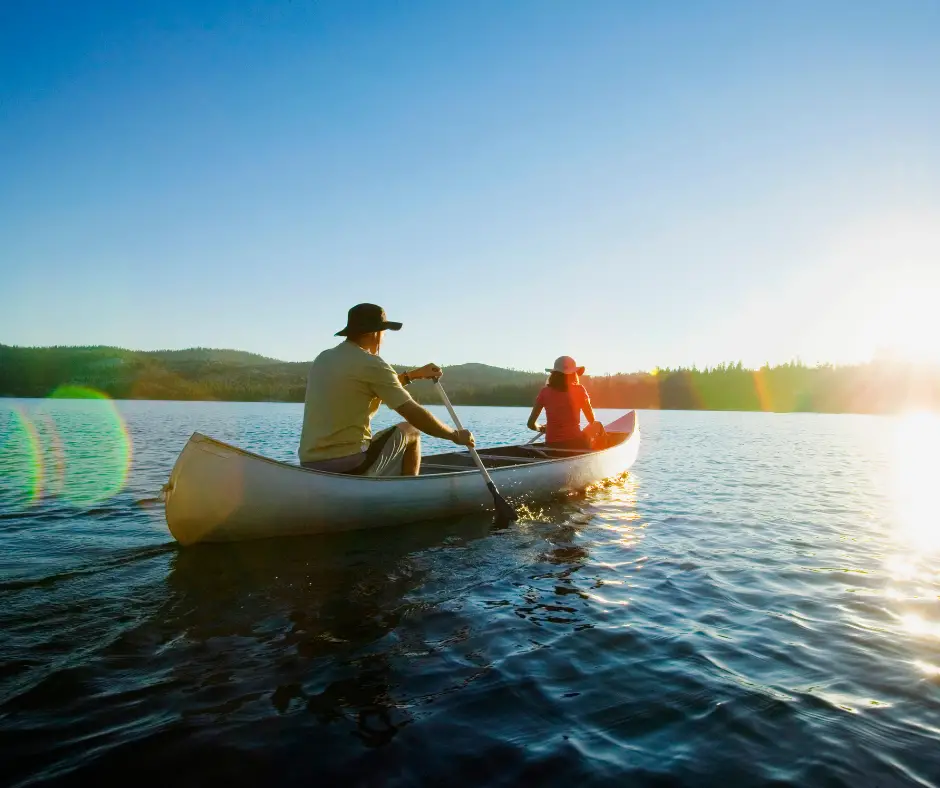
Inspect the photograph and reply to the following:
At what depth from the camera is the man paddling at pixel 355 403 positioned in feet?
22.5

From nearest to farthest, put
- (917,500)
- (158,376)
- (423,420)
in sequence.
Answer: (423,420) < (917,500) < (158,376)

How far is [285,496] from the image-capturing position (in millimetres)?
6766

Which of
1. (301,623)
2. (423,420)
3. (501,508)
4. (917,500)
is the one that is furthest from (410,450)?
(917,500)

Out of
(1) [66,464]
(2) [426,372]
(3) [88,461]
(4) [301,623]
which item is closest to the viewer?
(4) [301,623]

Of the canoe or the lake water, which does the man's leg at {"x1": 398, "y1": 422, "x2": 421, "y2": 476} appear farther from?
the lake water

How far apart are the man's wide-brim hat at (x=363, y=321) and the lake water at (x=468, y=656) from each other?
2.66 meters

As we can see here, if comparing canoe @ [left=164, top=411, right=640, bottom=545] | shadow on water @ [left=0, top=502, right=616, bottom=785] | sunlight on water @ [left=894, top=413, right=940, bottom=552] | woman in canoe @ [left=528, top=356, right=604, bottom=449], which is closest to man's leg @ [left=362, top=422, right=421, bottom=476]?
canoe @ [left=164, top=411, right=640, bottom=545]

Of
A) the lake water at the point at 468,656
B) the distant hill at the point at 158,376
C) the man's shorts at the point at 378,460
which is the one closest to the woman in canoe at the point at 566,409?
the lake water at the point at 468,656

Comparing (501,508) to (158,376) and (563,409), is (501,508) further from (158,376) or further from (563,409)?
(158,376)

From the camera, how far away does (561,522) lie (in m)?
9.17

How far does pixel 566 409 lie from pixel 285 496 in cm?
723

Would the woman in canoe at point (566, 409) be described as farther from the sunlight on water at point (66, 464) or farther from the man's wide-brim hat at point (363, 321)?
the sunlight on water at point (66, 464)

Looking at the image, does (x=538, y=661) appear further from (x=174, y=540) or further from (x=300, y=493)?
(x=174, y=540)

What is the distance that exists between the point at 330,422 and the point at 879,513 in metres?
9.60
